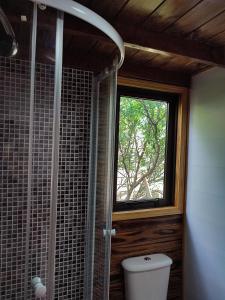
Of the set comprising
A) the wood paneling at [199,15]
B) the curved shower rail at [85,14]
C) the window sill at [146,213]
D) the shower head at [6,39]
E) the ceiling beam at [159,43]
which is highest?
the wood paneling at [199,15]

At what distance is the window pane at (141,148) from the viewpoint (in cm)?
202

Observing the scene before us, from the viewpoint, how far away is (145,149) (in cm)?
212

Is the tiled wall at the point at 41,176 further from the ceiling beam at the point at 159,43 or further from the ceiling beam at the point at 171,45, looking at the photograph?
the ceiling beam at the point at 171,45

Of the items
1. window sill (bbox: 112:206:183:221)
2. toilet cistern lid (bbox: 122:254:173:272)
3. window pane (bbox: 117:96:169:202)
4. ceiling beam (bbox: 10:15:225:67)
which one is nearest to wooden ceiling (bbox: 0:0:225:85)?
ceiling beam (bbox: 10:15:225:67)

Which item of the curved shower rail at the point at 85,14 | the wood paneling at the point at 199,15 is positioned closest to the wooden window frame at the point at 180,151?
the wood paneling at the point at 199,15

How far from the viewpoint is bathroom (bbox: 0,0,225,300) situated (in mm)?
1172

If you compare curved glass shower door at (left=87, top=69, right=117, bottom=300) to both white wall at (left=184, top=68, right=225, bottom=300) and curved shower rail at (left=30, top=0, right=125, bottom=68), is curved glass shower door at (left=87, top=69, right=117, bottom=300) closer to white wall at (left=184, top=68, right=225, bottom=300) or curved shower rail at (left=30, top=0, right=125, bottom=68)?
curved shower rail at (left=30, top=0, right=125, bottom=68)

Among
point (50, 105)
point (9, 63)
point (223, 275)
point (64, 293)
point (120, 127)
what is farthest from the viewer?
point (120, 127)

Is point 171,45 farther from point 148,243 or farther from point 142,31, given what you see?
point 148,243

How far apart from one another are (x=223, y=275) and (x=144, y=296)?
1.89 ft

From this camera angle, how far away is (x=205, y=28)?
4.52 ft

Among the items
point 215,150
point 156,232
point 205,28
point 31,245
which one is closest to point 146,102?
point 215,150

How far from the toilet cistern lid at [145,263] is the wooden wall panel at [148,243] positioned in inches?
2.9

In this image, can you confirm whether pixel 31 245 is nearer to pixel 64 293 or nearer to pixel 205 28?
pixel 64 293
